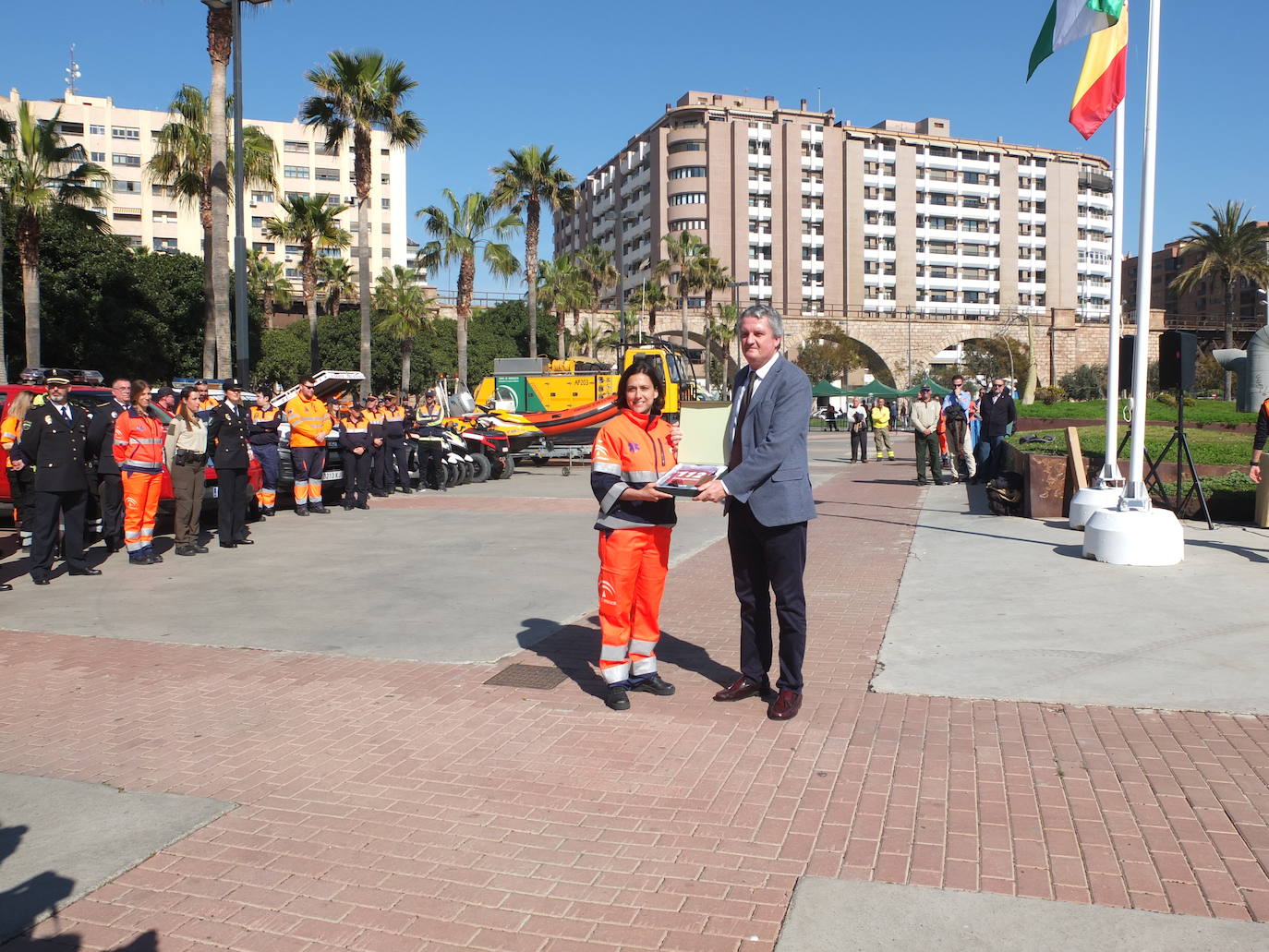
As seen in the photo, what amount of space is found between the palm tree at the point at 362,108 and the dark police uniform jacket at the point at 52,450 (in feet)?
66.7

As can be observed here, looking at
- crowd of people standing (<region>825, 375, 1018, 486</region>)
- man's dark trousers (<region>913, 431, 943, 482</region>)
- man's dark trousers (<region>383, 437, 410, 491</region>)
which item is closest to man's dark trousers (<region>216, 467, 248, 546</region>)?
man's dark trousers (<region>383, 437, 410, 491</region>)

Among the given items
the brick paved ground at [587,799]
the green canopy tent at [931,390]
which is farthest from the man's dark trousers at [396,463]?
the brick paved ground at [587,799]

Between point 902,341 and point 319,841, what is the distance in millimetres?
89423

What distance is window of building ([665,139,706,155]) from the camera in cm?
9431

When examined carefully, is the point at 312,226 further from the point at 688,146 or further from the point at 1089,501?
the point at 688,146

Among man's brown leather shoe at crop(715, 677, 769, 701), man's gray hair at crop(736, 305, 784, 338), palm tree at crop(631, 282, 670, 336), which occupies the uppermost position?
palm tree at crop(631, 282, 670, 336)

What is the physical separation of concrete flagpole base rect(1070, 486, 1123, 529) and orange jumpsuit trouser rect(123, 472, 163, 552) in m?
9.69

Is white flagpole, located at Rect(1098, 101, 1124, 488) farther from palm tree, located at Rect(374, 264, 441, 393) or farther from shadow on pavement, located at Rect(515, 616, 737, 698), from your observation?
palm tree, located at Rect(374, 264, 441, 393)

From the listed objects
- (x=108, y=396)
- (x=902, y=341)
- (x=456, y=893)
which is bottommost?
(x=456, y=893)

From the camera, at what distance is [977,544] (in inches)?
424

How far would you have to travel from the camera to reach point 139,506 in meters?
10.3

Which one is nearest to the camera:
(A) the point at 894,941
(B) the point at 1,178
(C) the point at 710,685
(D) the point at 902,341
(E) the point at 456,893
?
(A) the point at 894,941

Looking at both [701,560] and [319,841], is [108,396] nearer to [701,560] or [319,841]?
[701,560]

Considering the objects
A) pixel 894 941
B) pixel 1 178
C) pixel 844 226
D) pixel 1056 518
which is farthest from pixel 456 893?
pixel 844 226
